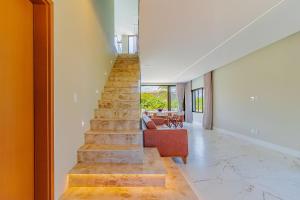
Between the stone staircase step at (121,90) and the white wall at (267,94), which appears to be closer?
the white wall at (267,94)

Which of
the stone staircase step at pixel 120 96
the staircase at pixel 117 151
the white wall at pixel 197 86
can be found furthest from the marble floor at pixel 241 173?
the white wall at pixel 197 86

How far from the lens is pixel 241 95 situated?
7.01m

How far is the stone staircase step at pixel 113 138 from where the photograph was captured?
3438mm

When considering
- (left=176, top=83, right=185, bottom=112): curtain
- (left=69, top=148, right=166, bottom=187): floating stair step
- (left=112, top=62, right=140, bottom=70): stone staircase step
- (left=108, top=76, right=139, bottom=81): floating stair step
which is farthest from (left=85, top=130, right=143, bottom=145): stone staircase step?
(left=176, top=83, right=185, bottom=112): curtain

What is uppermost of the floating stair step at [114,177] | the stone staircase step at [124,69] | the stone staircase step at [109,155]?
the stone staircase step at [124,69]

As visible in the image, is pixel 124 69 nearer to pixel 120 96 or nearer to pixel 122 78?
pixel 122 78

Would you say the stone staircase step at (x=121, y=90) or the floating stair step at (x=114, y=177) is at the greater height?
the stone staircase step at (x=121, y=90)

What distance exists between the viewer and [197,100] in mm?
12234

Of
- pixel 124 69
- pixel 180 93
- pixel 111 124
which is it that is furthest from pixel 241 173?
pixel 180 93

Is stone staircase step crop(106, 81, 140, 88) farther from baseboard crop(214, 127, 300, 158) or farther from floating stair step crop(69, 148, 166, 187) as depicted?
baseboard crop(214, 127, 300, 158)

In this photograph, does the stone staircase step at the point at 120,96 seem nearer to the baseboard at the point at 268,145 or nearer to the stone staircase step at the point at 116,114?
the stone staircase step at the point at 116,114

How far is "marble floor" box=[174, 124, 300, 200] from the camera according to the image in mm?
2873

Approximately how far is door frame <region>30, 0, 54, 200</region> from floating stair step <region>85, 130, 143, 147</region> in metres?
1.36

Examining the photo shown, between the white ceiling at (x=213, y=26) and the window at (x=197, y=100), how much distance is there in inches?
203
